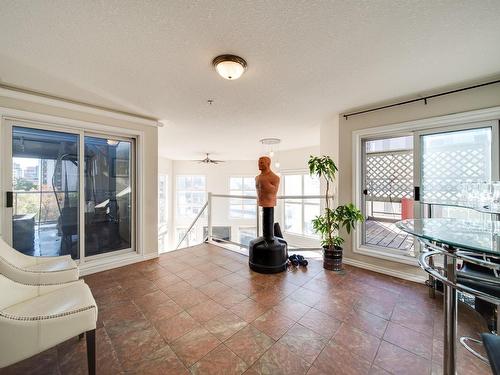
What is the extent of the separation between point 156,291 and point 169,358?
1.03 m

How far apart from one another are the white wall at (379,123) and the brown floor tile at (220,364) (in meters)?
2.32

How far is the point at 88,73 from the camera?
195cm

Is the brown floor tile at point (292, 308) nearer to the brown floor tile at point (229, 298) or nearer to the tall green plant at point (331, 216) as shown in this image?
the brown floor tile at point (229, 298)

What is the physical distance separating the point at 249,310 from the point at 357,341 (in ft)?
3.01

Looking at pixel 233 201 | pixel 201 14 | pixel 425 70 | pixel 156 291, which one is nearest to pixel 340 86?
pixel 425 70

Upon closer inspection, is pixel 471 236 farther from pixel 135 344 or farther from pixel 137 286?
pixel 137 286

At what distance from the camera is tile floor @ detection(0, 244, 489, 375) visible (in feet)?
4.44

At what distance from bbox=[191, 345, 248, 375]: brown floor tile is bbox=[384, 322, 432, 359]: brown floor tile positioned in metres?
1.16

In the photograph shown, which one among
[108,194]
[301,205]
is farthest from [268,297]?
[301,205]

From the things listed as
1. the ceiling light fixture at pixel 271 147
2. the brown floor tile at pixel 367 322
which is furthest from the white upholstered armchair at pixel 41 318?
the ceiling light fixture at pixel 271 147

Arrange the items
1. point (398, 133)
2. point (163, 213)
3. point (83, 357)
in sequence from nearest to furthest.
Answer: point (83, 357) < point (398, 133) < point (163, 213)

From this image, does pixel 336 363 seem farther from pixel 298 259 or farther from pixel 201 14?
pixel 201 14

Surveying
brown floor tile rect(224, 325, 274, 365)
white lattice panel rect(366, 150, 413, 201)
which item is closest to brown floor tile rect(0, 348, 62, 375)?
brown floor tile rect(224, 325, 274, 365)

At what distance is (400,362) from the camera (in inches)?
54.1
